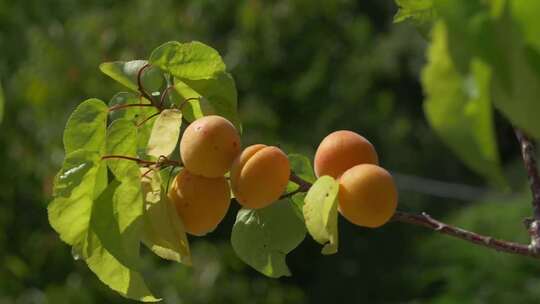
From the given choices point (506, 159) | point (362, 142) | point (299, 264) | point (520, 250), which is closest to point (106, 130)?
point (362, 142)

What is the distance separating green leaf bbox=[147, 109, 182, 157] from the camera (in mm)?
726

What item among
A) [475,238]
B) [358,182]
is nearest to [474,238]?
[475,238]

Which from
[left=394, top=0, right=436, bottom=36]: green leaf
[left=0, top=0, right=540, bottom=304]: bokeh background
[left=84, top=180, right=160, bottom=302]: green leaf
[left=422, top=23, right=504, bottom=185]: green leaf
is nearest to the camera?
[left=422, top=23, right=504, bottom=185]: green leaf

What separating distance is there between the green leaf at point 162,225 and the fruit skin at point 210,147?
31mm

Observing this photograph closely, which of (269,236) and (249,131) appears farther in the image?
(249,131)

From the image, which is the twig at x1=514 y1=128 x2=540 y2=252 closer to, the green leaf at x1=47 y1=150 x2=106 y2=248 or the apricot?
the apricot

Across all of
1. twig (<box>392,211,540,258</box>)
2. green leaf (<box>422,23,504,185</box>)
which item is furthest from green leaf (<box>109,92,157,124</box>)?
green leaf (<box>422,23,504,185</box>)

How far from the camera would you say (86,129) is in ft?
2.47

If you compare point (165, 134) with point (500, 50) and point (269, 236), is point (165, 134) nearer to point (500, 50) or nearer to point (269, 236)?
point (269, 236)

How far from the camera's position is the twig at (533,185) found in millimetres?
690

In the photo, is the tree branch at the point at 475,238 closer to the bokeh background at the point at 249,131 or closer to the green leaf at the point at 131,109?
the green leaf at the point at 131,109

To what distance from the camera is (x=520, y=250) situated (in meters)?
0.69

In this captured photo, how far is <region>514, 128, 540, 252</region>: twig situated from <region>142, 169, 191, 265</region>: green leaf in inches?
10.2

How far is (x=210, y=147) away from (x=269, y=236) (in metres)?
0.12
